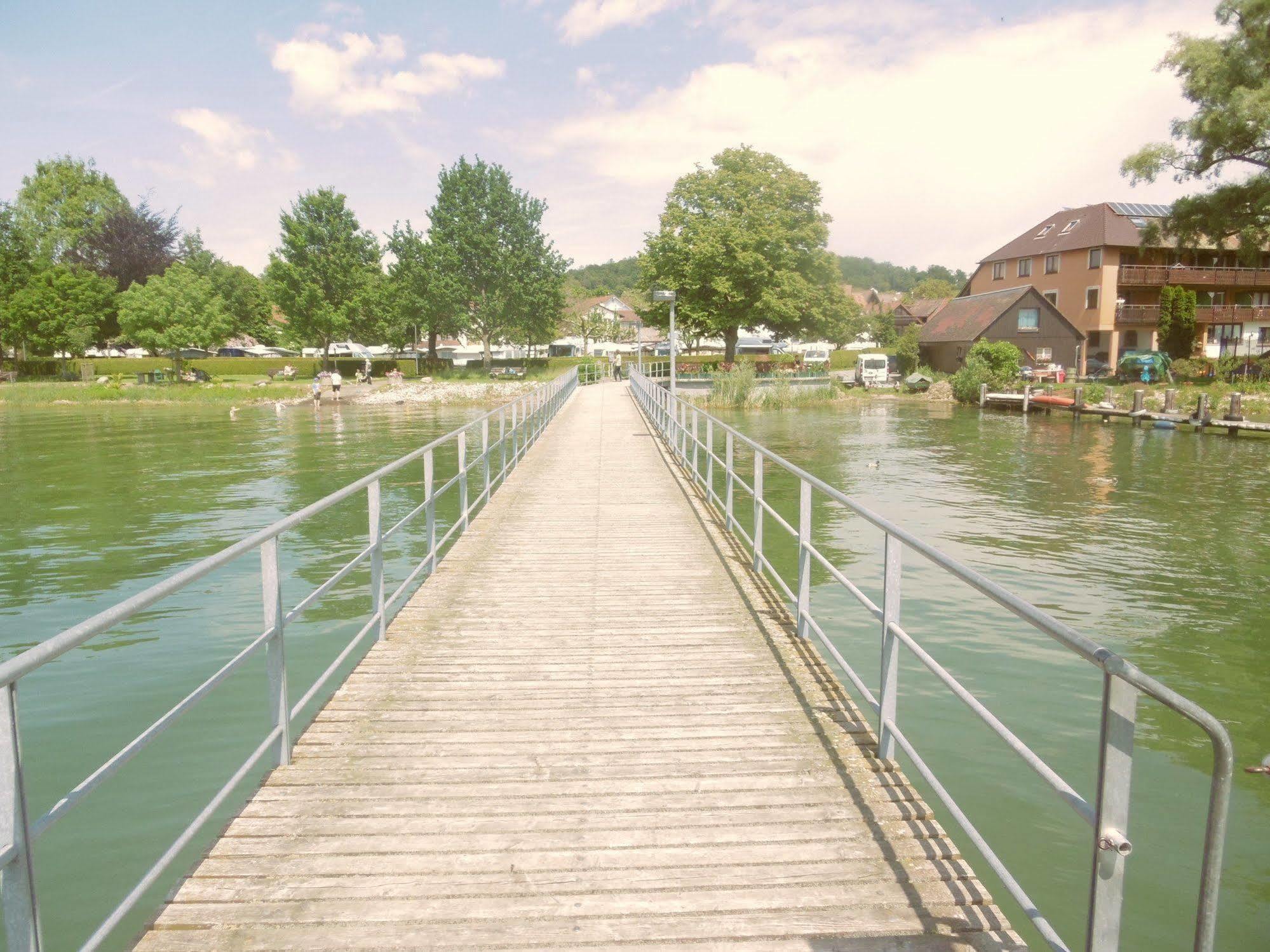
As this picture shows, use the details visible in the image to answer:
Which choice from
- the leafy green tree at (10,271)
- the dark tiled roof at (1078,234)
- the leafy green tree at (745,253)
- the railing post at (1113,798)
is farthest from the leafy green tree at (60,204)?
the railing post at (1113,798)

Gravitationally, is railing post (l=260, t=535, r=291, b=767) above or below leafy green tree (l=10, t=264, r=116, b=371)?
below

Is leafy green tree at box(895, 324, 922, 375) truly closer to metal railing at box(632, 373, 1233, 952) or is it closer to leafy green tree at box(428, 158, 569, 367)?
leafy green tree at box(428, 158, 569, 367)

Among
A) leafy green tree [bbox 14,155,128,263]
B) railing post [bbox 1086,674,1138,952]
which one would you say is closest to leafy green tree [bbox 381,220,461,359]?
leafy green tree [bbox 14,155,128,263]

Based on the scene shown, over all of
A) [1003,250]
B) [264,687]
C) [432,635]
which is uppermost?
[1003,250]

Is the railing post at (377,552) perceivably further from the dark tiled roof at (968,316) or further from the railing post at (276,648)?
the dark tiled roof at (968,316)

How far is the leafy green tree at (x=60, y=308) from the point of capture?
2317 inches

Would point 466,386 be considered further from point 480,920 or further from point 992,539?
point 480,920

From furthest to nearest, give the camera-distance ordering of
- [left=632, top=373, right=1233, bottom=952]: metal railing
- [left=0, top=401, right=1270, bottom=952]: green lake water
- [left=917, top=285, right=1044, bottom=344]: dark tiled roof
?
[left=917, top=285, right=1044, bottom=344]: dark tiled roof < [left=0, top=401, right=1270, bottom=952]: green lake water < [left=632, top=373, right=1233, bottom=952]: metal railing

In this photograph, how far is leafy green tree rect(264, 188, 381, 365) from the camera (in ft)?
202

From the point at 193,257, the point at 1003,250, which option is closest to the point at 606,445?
the point at 1003,250

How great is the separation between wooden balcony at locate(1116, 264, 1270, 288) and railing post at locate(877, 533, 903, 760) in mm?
56692

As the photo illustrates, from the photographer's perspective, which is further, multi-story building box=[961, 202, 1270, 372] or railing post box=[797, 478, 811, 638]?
→ multi-story building box=[961, 202, 1270, 372]

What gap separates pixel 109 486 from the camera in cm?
2197

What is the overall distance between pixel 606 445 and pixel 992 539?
28.3ft
